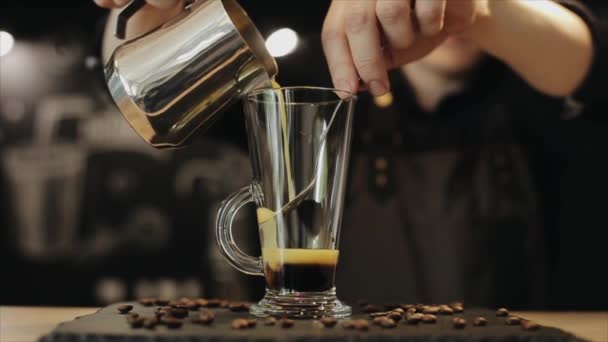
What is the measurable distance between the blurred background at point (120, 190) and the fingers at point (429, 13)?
89 centimetres

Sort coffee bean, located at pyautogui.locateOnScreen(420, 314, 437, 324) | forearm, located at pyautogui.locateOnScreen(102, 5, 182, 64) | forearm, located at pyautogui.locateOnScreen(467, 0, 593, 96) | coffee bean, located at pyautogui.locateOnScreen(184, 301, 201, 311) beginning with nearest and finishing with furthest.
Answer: coffee bean, located at pyautogui.locateOnScreen(420, 314, 437, 324), coffee bean, located at pyautogui.locateOnScreen(184, 301, 201, 311), forearm, located at pyautogui.locateOnScreen(102, 5, 182, 64), forearm, located at pyautogui.locateOnScreen(467, 0, 593, 96)

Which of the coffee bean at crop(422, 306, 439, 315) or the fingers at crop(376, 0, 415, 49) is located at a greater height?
the fingers at crop(376, 0, 415, 49)

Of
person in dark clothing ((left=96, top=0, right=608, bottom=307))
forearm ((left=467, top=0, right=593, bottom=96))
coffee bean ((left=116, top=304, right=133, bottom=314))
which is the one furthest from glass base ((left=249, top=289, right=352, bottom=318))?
person in dark clothing ((left=96, top=0, right=608, bottom=307))

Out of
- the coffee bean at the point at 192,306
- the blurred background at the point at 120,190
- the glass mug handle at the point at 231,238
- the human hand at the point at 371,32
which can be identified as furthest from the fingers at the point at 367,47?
the blurred background at the point at 120,190

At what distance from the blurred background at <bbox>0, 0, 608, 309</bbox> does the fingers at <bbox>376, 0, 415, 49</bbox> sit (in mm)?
889

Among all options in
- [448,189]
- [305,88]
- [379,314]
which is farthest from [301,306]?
[448,189]

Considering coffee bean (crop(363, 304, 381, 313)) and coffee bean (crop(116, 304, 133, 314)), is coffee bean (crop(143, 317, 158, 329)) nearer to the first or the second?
coffee bean (crop(116, 304, 133, 314))

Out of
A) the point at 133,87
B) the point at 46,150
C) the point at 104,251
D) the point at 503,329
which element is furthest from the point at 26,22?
the point at 503,329

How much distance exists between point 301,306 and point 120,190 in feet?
3.84

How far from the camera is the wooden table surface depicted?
713mm

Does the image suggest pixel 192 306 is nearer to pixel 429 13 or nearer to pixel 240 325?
pixel 240 325

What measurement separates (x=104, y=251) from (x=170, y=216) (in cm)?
17

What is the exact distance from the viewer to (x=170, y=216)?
1.77m

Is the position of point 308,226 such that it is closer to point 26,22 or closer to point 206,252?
point 206,252
